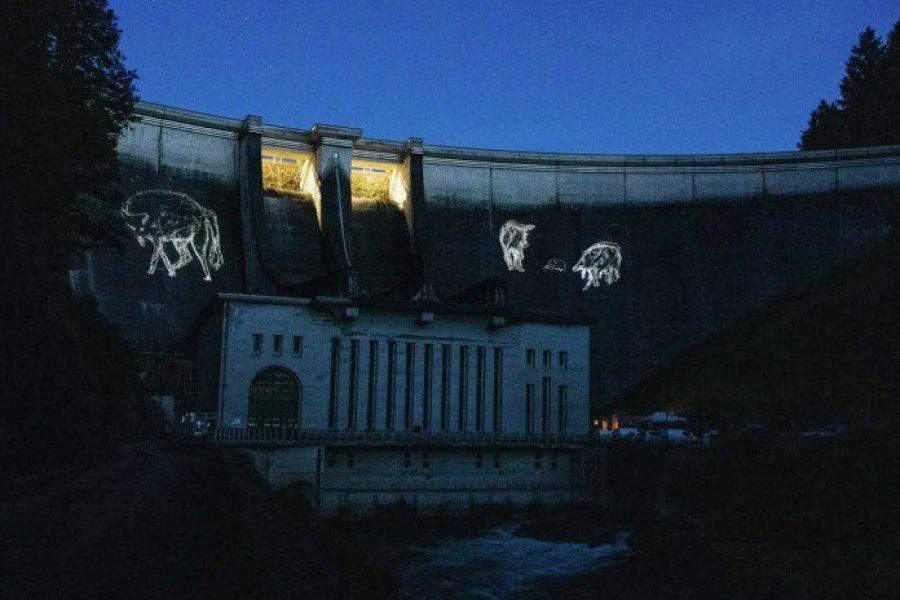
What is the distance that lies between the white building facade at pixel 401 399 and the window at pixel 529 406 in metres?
0.07

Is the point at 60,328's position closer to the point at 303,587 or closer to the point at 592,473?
the point at 303,587

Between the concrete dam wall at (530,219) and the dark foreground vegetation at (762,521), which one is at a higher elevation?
the concrete dam wall at (530,219)

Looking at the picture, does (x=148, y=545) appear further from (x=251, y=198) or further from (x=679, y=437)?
(x=251, y=198)

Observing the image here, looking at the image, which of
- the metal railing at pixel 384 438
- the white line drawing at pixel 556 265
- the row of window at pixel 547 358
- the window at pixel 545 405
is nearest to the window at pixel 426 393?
the metal railing at pixel 384 438

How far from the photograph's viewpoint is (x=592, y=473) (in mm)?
53812

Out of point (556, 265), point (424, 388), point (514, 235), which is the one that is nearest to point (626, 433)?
point (424, 388)

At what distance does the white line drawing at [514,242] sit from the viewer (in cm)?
7238

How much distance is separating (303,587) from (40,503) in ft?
23.0

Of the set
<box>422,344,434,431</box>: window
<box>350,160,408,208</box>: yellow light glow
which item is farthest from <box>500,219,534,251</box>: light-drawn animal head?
<box>422,344,434,431</box>: window

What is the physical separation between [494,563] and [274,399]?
17.1 metres

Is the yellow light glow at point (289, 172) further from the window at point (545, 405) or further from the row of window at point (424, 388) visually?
the window at point (545, 405)

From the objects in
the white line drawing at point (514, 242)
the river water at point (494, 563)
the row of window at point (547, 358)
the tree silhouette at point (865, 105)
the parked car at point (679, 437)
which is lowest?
the river water at point (494, 563)

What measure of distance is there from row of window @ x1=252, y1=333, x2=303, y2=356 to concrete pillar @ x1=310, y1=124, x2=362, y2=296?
1413cm

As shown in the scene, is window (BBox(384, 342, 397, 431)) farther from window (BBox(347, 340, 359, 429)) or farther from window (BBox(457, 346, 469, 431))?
window (BBox(457, 346, 469, 431))
